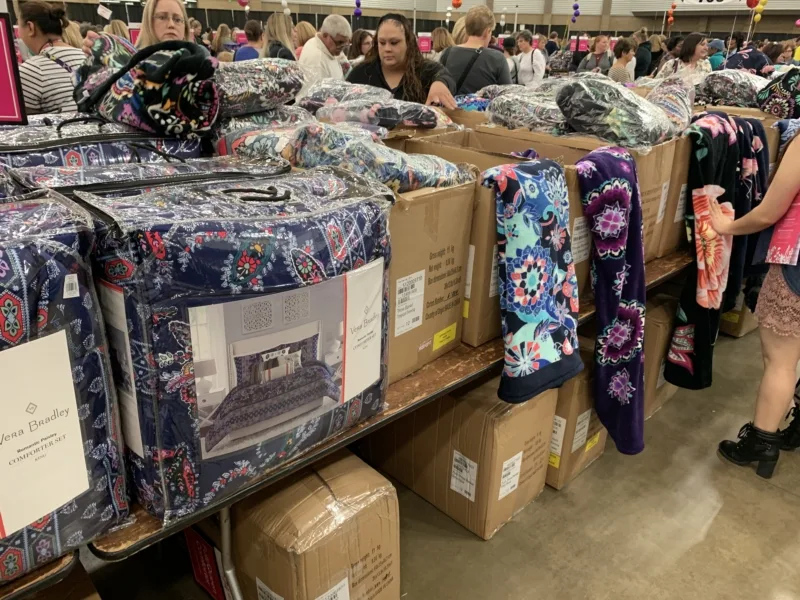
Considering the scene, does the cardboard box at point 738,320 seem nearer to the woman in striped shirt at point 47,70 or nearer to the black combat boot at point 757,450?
the black combat boot at point 757,450

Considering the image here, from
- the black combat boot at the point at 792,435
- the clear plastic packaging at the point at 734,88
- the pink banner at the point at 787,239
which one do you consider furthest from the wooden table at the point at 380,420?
the clear plastic packaging at the point at 734,88

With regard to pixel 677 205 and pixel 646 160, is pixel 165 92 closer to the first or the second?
pixel 646 160

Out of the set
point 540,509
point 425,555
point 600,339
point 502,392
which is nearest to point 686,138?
point 600,339

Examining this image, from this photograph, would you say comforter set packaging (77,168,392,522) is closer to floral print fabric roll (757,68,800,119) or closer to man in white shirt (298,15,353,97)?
floral print fabric roll (757,68,800,119)

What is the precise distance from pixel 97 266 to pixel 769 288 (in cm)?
206

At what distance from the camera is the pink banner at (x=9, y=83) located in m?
1.05

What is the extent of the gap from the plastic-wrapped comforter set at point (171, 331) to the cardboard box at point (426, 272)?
168mm

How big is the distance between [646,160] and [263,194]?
131cm

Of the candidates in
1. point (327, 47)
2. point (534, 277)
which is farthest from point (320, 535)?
point (327, 47)

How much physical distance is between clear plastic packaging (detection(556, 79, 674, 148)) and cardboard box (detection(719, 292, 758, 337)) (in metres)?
1.62

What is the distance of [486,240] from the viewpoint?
1.44 metres

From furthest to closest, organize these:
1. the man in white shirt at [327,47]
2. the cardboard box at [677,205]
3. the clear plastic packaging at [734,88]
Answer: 1. the man in white shirt at [327,47]
2. the clear plastic packaging at [734,88]
3. the cardboard box at [677,205]

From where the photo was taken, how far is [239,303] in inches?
34.0

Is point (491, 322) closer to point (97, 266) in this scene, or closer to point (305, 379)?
point (305, 379)
